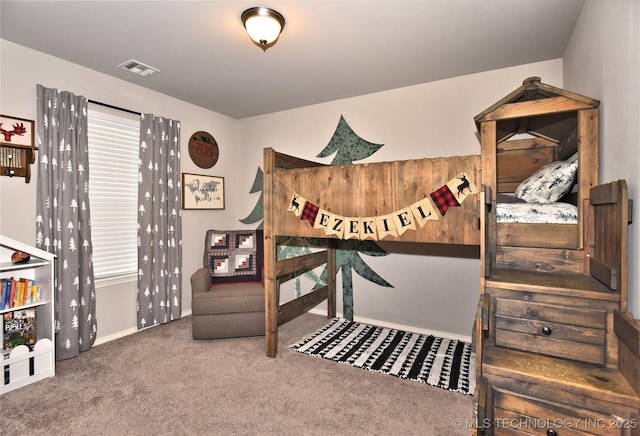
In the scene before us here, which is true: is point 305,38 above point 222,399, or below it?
above

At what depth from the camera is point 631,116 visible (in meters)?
1.29

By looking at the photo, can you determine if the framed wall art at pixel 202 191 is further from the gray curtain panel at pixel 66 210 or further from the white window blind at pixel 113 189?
the gray curtain panel at pixel 66 210

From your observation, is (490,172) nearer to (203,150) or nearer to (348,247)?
(348,247)

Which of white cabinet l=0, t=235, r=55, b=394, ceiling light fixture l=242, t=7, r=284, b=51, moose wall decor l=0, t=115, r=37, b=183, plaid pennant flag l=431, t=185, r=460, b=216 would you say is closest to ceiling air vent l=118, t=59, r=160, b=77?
moose wall decor l=0, t=115, r=37, b=183

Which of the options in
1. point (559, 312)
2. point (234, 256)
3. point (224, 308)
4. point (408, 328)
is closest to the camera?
point (559, 312)

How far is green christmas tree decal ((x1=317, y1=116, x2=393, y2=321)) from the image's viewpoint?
3.47 m

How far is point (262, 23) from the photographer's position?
6.39 ft

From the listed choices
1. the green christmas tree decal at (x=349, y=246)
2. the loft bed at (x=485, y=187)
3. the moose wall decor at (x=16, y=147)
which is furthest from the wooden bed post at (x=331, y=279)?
the moose wall decor at (x=16, y=147)

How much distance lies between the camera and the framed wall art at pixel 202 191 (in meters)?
3.69

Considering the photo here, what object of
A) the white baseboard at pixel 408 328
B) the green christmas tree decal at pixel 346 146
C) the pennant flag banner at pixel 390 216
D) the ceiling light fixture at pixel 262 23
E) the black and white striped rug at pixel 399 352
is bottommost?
the black and white striped rug at pixel 399 352

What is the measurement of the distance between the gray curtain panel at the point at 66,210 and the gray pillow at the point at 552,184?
3327 mm

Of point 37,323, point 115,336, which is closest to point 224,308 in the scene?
point 115,336

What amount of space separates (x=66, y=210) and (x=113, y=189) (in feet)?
1.69

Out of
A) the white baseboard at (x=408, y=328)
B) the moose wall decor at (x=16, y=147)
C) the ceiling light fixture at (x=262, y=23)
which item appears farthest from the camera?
the white baseboard at (x=408, y=328)
